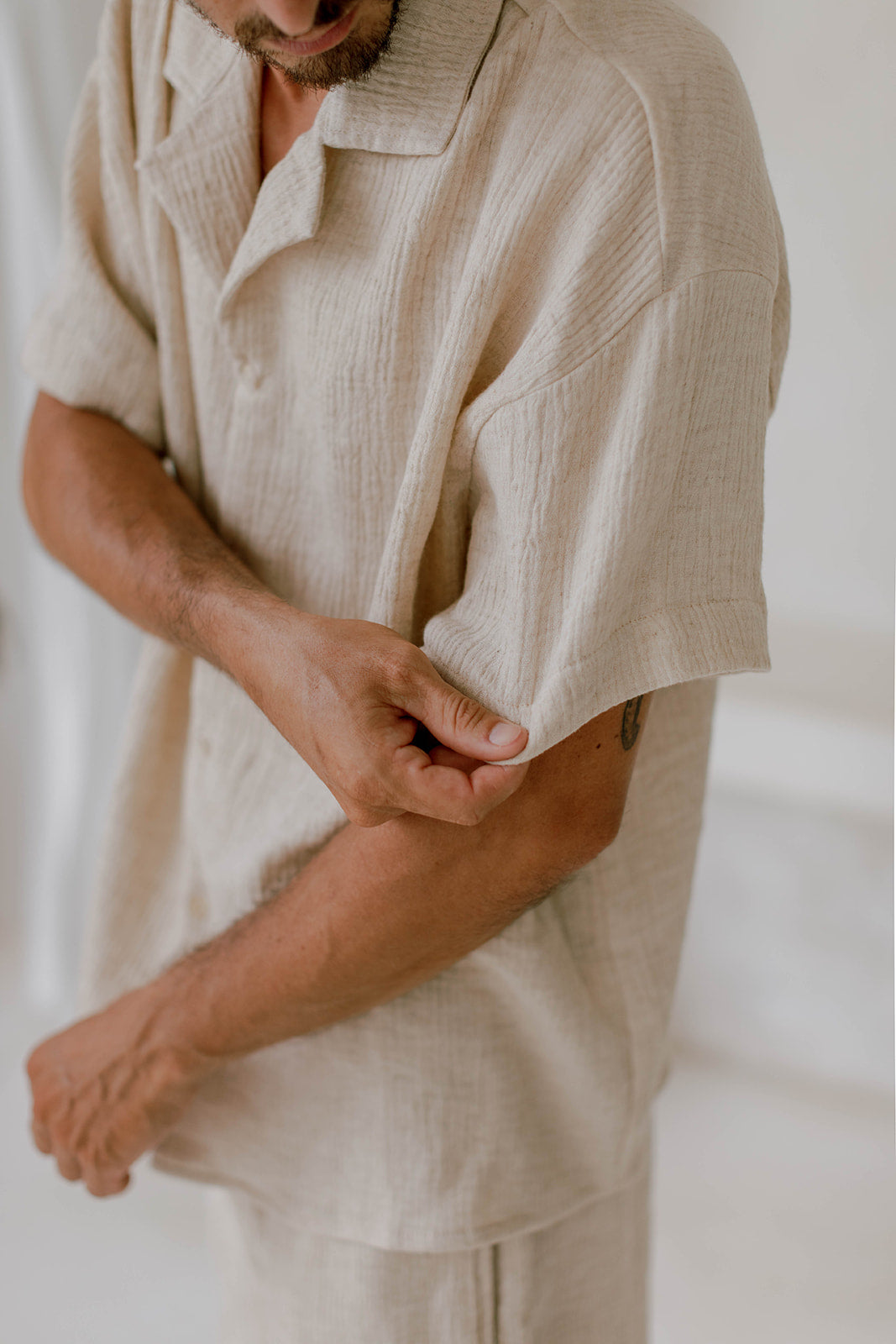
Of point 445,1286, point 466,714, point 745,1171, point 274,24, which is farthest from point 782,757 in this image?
point 274,24

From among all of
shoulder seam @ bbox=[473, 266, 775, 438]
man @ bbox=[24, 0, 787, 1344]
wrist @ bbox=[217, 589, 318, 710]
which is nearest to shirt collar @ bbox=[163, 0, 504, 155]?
man @ bbox=[24, 0, 787, 1344]

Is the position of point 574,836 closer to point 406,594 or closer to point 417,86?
point 406,594

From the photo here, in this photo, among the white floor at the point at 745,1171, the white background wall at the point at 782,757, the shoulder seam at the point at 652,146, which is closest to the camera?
the shoulder seam at the point at 652,146

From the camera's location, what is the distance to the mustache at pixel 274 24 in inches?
20.4

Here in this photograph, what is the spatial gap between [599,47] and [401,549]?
240 millimetres

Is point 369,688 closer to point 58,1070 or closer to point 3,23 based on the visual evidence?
point 58,1070

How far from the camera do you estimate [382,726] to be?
54 cm

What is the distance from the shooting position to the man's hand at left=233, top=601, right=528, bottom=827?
52 centimetres

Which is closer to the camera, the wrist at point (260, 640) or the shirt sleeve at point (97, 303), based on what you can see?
the wrist at point (260, 640)

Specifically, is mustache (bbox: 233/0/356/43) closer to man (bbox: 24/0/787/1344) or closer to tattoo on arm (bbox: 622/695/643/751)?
man (bbox: 24/0/787/1344)

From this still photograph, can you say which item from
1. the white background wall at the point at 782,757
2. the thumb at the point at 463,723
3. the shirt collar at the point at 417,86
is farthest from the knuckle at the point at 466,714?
the white background wall at the point at 782,757

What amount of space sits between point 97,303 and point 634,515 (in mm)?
411

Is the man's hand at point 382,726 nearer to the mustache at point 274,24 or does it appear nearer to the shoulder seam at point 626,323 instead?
the shoulder seam at point 626,323

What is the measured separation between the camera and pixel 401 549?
581 mm
